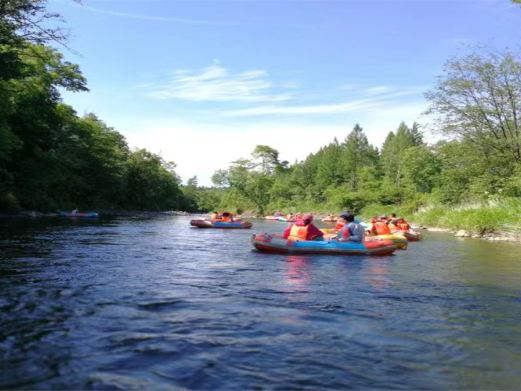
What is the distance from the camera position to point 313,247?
13625 mm

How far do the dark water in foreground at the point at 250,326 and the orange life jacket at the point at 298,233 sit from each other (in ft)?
10.6

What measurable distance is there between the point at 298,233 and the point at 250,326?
27.8 feet

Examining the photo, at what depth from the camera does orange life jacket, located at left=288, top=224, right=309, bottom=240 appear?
1404cm

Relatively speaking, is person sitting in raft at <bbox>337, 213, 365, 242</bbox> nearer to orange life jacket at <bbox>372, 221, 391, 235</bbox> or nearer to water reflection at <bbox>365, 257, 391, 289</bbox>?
water reflection at <bbox>365, 257, 391, 289</bbox>

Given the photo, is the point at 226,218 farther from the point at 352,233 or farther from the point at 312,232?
the point at 352,233

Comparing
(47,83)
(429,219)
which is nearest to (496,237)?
(429,219)

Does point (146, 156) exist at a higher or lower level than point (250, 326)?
higher

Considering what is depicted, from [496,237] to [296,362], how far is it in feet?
64.0

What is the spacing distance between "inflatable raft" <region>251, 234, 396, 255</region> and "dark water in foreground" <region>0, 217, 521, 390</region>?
2787 millimetres

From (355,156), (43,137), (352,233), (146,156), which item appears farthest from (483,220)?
(146,156)

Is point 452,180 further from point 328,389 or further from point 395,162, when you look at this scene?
point 395,162

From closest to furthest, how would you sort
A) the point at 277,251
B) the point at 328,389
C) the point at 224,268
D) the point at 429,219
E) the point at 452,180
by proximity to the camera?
the point at 328,389, the point at 224,268, the point at 277,251, the point at 452,180, the point at 429,219

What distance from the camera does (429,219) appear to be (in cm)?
3139

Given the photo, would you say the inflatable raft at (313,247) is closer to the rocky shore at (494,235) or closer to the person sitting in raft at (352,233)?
the person sitting in raft at (352,233)
